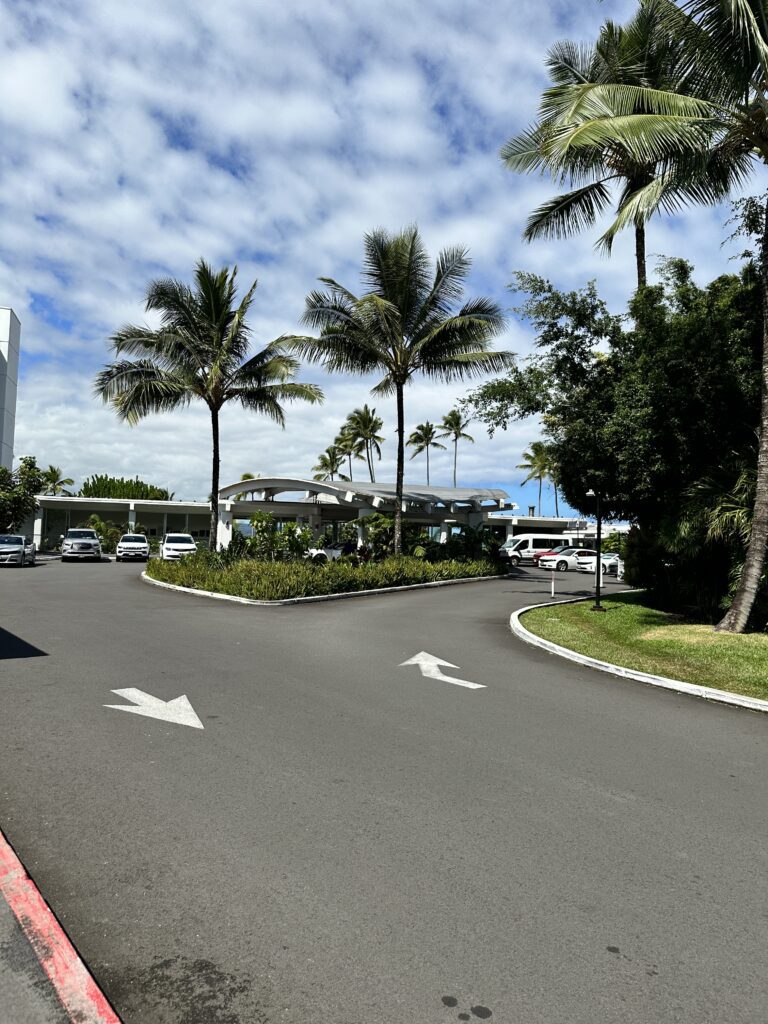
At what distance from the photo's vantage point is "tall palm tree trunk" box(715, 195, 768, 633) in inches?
461

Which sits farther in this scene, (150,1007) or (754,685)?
(754,685)

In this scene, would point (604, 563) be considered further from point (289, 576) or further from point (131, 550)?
point (131, 550)

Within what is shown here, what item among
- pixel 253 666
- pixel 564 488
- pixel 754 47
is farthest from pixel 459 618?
pixel 754 47

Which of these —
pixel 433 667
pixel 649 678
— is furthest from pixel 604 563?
pixel 433 667

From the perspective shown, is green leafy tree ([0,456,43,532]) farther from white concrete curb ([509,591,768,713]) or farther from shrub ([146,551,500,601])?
white concrete curb ([509,591,768,713])

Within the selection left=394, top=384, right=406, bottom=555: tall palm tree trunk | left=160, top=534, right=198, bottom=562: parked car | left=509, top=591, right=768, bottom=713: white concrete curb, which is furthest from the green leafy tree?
left=509, top=591, right=768, bottom=713: white concrete curb

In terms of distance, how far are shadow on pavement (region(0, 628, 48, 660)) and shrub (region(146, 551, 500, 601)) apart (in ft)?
23.9

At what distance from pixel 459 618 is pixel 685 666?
622 cm

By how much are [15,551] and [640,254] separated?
2725 cm

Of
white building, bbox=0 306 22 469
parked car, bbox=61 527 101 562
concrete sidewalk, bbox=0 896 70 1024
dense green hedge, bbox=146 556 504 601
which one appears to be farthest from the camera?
white building, bbox=0 306 22 469

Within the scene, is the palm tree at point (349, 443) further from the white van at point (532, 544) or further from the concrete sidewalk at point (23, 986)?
the concrete sidewalk at point (23, 986)

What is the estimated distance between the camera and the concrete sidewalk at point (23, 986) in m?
2.64

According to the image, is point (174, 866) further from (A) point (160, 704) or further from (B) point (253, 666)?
(B) point (253, 666)

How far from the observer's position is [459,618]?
15953 mm
